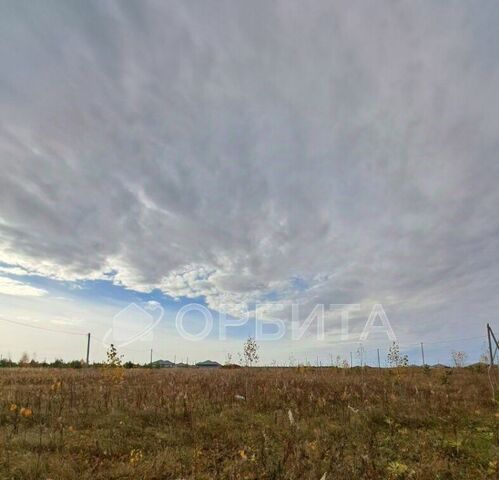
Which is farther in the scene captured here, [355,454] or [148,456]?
[355,454]

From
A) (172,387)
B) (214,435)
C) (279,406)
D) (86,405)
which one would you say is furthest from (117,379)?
(214,435)

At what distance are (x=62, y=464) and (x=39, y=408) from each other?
3.56 m

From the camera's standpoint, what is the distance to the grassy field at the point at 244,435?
6102 mm

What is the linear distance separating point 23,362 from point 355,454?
36.5 m

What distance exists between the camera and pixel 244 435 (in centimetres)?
790

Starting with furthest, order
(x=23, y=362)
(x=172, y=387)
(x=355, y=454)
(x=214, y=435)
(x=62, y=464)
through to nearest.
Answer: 1. (x=23, y=362)
2. (x=172, y=387)
3. (x=214, y=435)
4. (x=355, y=454)
5. (x=62, y=464)

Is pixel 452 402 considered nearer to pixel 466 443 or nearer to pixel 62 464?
pixel 466 443

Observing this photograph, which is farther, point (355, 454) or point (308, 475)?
point (355, 454)

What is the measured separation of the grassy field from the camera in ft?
20.0

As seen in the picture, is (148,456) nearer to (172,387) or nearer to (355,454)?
(355,454)

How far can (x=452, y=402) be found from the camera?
11680 millimetres

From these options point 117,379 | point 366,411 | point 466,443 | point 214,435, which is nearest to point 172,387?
point 117,379

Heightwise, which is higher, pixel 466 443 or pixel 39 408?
pixel 39 408

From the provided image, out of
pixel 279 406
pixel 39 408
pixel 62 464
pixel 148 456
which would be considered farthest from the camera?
pixel 279 406
